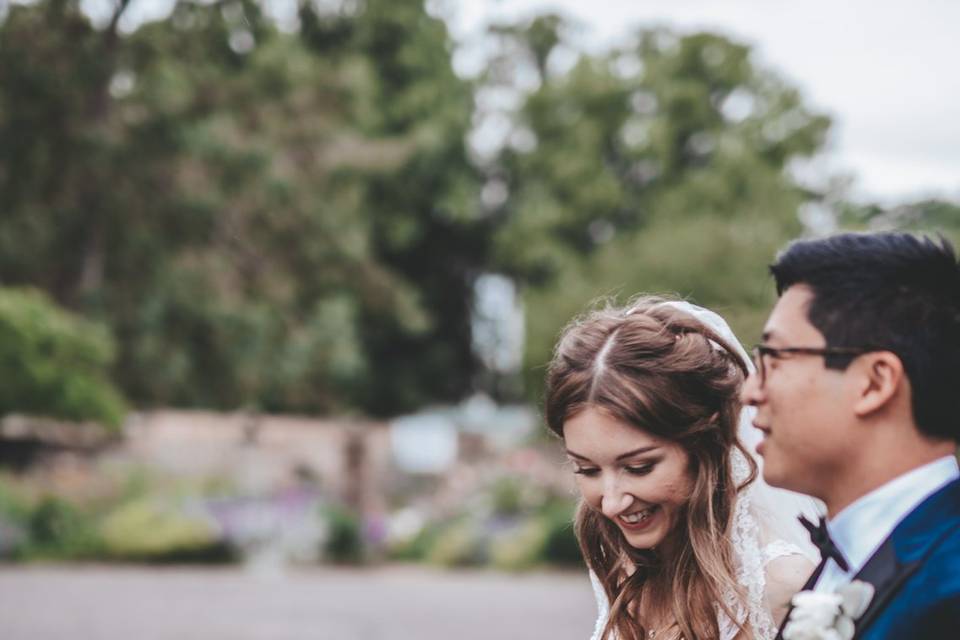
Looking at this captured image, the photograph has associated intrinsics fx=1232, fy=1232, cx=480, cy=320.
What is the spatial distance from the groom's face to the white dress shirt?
2.5 inches

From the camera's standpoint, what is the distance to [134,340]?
77.8 feet

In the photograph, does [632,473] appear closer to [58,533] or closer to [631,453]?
[631,453]

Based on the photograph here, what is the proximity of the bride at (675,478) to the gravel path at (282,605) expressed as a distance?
895 cm

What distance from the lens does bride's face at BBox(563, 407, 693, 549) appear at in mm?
2562

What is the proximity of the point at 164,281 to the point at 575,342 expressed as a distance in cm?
2108

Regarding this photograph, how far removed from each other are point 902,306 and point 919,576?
0.34 metres

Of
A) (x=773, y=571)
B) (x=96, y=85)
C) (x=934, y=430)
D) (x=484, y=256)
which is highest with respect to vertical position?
(x=96, y=85)

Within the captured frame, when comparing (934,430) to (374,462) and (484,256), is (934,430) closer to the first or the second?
(374,462)

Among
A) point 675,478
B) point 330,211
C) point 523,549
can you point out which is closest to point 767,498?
point 675,478

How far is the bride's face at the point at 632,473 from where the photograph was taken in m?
2.56

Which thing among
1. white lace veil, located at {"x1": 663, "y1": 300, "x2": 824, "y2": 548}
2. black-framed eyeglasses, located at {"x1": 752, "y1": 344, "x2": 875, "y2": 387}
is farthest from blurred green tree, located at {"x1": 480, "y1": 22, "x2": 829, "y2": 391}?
black-framed eyeglasses, located at {"x1": 752, "y1": 344, "x2": 875, "y2": 387}

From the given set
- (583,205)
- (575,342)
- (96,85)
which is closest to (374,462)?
(96,85)

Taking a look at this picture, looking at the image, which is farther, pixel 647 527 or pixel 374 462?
pixel 374 462

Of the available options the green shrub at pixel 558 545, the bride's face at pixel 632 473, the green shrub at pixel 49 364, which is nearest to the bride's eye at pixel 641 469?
the bride's face at pixel 632 473
